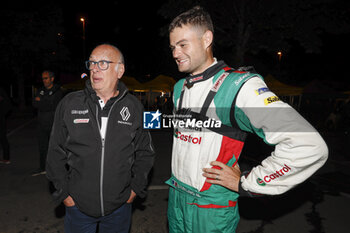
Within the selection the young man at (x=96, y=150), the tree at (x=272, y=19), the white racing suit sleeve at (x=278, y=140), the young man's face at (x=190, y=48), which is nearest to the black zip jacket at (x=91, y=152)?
the young man at (x=96, y=150)

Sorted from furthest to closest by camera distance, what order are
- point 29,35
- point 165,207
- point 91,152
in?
point 29,35
point 165,207
point 91,152

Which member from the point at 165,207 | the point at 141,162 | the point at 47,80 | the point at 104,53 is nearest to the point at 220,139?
the point at 141,162

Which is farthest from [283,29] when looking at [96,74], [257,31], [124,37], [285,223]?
[124,37]

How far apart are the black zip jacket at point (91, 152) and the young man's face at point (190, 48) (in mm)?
742

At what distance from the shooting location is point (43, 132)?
493 centimetres

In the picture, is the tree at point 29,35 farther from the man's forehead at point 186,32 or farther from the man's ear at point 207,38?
the man's ear at point 207,38

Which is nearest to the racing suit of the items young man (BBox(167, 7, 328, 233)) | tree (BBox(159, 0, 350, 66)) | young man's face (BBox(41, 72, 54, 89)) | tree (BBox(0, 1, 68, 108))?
young man (BBox(167, 7, 328, 233))

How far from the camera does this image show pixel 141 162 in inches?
97.0

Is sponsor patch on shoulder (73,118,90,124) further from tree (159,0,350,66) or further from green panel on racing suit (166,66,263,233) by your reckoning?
tree (159,0,350,66)

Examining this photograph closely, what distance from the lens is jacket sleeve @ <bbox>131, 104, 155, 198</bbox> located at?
238 centimetres

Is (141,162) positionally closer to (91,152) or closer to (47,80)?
A: (91,152)

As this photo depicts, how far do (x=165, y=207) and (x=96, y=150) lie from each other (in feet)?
8.15

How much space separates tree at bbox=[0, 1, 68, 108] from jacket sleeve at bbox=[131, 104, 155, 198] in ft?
73.2

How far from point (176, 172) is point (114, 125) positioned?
Result: 704 mm
